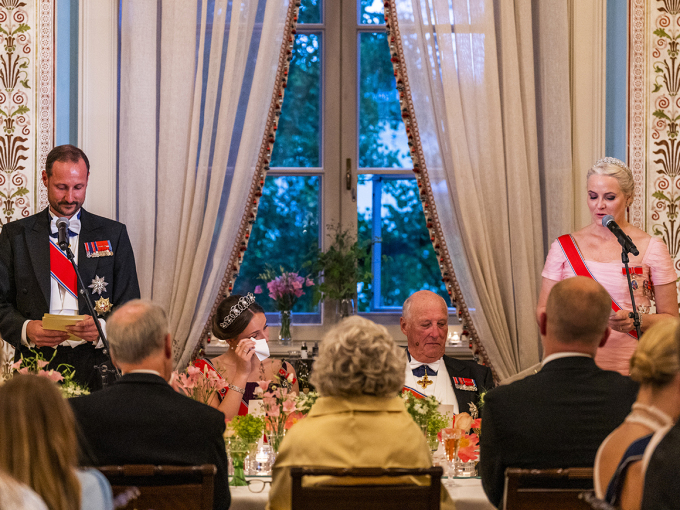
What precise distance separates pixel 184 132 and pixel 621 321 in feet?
7.73

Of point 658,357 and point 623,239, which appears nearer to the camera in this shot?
point 658,357

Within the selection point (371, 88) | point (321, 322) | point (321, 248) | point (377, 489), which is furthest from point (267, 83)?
point (377, 489)

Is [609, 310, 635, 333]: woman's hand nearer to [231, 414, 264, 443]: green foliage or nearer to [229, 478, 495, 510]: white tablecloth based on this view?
[229, 478, 495, 510]: white tablecloth

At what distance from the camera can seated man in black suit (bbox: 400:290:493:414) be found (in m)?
3.44

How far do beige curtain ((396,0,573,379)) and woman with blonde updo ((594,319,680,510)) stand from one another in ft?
7.94

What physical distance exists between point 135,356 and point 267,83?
2424mm

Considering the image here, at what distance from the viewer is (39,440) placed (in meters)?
1.53

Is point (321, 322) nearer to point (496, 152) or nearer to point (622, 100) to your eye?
point (496, 152)

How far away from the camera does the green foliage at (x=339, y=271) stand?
432cm

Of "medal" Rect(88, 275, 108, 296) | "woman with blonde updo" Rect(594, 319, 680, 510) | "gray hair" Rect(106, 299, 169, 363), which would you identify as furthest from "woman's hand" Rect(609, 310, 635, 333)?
"medal" Rect(88, 275, 108, 296)

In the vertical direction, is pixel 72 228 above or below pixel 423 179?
below

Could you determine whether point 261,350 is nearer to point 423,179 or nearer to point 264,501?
point 264,501

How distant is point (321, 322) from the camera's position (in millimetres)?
4551

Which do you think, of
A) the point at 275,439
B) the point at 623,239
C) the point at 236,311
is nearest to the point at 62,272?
the point at 236,311
